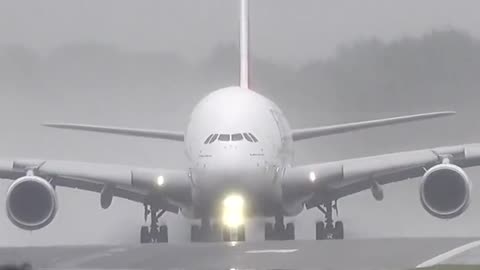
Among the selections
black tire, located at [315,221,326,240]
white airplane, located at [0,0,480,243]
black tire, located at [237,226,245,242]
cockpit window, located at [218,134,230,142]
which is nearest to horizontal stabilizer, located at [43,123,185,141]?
white airplane, located at [0,0,480,243]

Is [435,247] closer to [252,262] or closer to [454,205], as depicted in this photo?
[252,262]

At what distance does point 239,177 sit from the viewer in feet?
120

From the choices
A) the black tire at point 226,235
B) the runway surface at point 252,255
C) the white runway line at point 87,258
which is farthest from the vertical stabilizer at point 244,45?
the white runway line at point 87,258

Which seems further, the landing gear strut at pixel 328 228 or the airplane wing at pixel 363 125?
the landing gear strut at pixel 328 228

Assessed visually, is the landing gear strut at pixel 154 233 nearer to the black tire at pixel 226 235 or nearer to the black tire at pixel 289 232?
the black tire at pixel 289 232

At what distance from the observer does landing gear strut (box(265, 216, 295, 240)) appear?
129ft

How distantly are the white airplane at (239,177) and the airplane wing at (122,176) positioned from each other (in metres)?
0.03

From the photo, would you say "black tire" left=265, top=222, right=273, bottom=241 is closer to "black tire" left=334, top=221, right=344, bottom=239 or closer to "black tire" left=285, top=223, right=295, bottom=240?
"black tire" left=285, top=223, right=295, bottom=240

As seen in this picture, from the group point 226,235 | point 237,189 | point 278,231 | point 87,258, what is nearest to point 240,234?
point 226,235

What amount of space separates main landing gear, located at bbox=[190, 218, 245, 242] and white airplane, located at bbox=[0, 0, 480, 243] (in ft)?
0.11

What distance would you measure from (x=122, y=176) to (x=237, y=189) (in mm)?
4296

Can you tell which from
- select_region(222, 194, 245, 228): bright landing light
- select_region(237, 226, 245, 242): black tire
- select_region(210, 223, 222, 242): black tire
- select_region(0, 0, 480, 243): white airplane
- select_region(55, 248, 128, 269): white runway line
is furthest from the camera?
select_region(210, 223, 222, 242): black tire

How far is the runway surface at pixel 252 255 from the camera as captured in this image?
24516mm

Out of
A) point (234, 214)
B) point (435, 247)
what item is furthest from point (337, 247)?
point (234, 214)
